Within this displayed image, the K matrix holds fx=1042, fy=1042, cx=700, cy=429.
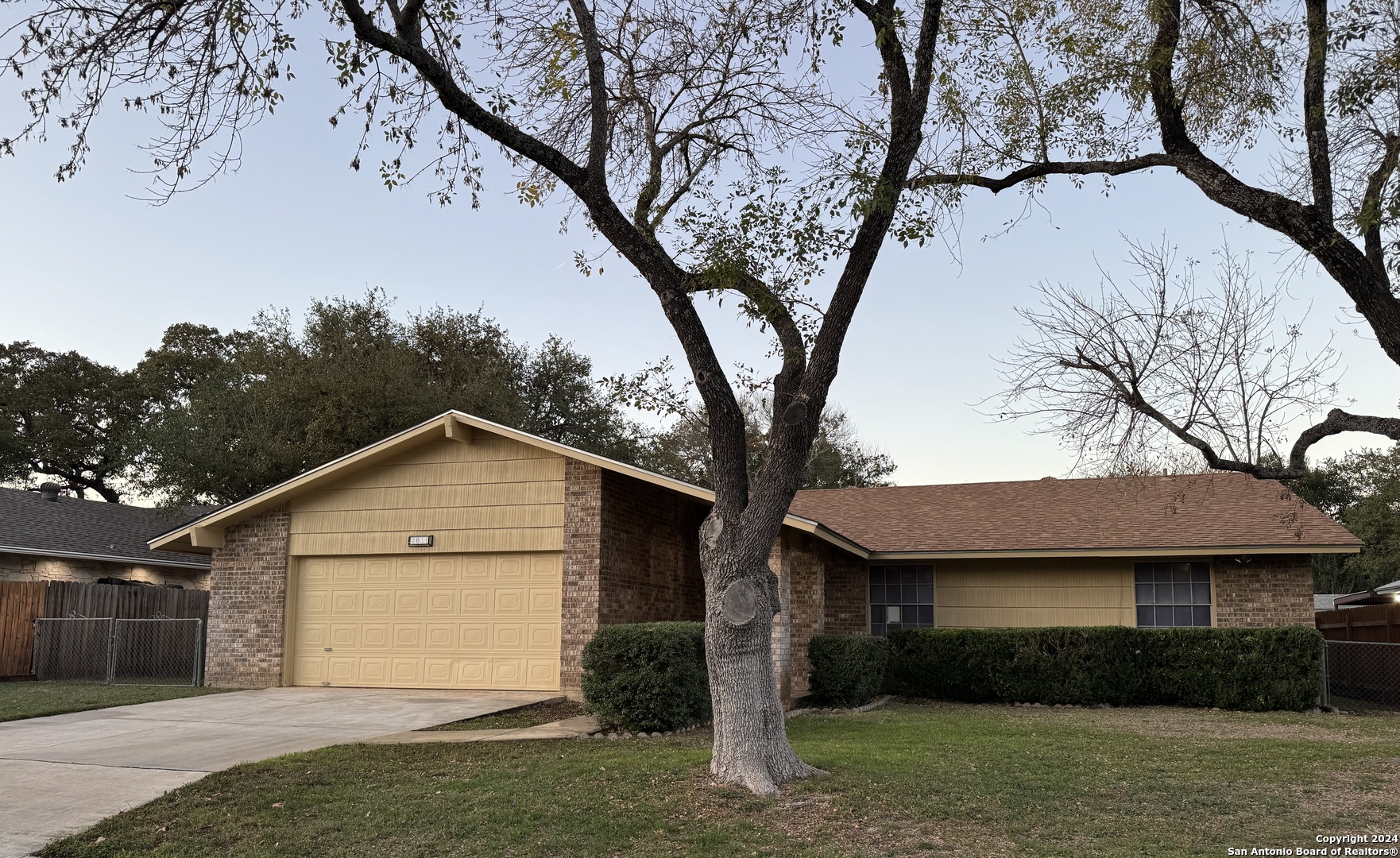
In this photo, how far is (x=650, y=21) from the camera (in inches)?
407

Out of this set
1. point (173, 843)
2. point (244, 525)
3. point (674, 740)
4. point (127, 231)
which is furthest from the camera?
point (244, 525)

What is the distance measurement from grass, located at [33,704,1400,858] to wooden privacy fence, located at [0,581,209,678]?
1115 cm

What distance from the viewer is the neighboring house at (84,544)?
2269 centimetres

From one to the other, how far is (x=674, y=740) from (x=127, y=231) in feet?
36.9

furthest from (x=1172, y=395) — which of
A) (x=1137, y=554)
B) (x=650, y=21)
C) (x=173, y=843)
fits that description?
(x=173, y=843)

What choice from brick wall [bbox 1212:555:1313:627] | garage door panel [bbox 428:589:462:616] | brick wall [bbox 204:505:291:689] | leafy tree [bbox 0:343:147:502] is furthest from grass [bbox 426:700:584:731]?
leafy tree [bbox 0:343:147:502]

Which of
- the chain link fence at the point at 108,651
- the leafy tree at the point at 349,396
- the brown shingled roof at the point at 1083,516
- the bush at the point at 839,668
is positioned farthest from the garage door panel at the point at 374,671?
the leafy tree at the point at 349,396

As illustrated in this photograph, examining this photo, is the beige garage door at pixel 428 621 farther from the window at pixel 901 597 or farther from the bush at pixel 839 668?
the window at pixel 901 597

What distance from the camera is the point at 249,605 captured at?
16.7m

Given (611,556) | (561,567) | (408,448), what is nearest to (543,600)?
(561,567)

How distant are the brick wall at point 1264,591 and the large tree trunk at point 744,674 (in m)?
A: 10.7

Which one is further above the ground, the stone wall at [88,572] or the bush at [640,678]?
the stone wall at [88,572]

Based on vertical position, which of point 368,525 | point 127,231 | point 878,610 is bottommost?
point 878,610

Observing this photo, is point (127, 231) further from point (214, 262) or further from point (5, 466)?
point (5, 466)
